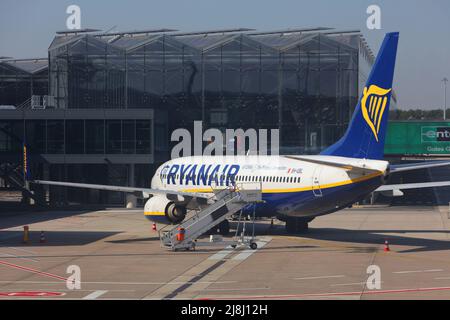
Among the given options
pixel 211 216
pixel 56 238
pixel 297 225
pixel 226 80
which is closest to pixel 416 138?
pixel 226 80

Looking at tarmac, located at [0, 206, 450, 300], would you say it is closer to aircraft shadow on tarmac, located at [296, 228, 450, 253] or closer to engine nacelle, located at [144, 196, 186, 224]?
aircraft shadow on tarmac, located at [296, 228, 450, 253]

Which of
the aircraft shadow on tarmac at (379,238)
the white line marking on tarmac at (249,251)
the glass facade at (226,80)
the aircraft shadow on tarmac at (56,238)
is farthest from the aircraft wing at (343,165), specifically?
the glass facade at (226,80)

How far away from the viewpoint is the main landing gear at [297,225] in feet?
182

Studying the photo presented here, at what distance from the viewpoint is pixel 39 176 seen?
85.8 metres

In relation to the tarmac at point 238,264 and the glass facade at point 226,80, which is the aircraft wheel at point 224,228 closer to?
the tarmac at point 238,264

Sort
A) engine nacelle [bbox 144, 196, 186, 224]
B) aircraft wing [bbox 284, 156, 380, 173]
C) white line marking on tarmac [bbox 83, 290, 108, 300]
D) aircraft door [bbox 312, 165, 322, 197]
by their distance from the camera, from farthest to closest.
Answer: engine nacelle [bbox 144, 196, 186, 224]
aircraft door [bbox 312, 165, 322, 197]
aircraft wing [bbox 284, 156, 380, 173]
white line marking on tarmac [bbox 83, 290, 108, 300]

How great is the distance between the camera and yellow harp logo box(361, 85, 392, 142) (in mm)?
46469

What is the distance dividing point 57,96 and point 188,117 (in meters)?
Answer: 14.8

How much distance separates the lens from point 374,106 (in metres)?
46.7

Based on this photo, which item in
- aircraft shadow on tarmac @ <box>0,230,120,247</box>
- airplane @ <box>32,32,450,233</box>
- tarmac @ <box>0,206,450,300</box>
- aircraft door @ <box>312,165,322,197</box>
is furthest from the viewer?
aircraft shadow on tarmac @ <box>0,230,120,247</box>

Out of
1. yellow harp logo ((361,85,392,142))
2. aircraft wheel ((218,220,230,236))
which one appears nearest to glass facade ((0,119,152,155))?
aircraft wheel ((218,220,230,236))

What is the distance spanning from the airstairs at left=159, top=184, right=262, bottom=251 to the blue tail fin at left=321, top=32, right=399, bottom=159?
279 inches

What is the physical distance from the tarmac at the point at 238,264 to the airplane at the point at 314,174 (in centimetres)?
229
